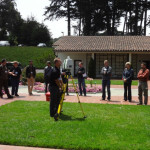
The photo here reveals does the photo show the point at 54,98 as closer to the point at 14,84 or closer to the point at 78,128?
the point at 78,128

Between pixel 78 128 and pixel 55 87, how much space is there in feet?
5.55

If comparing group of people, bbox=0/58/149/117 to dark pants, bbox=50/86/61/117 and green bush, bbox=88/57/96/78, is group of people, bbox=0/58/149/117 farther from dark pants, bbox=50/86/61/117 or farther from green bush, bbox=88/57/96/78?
green bush, bbox=88/57/96/78

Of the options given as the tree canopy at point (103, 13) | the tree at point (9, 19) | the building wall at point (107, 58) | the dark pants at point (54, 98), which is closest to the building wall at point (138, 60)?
the building wall at point (107, 58)

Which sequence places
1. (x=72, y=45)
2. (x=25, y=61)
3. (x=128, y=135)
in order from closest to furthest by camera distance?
(x=128, y=135) < (x=72, y=45) < (x=25, y=61)

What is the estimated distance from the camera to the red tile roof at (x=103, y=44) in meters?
30.9

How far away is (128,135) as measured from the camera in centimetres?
617

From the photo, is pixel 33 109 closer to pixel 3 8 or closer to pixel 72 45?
pixel 72 45

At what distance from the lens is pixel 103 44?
33031 millimetres

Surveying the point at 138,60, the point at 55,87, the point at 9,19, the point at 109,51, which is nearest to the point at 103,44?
the point at 109,51

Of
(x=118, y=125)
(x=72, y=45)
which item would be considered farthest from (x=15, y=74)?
(x=72, y=45)

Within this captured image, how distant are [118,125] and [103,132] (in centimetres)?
86

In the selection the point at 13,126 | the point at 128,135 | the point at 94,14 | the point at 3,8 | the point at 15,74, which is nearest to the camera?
the point at 128,135

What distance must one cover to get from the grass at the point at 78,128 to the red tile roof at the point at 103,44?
21.9 meters

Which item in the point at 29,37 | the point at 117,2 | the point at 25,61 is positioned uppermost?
the point at 117,2
